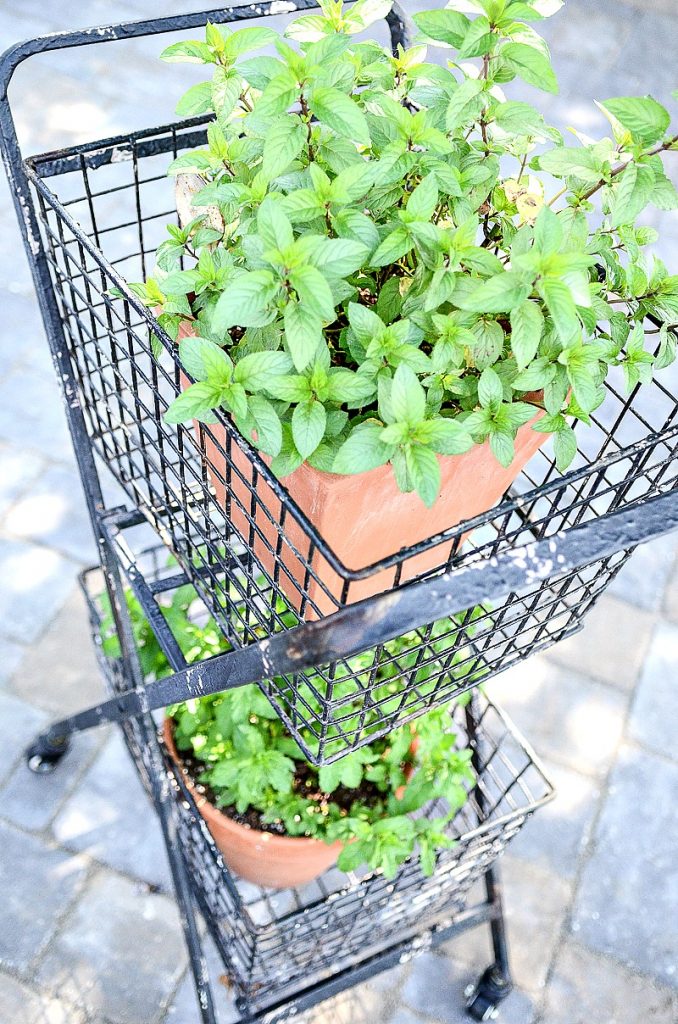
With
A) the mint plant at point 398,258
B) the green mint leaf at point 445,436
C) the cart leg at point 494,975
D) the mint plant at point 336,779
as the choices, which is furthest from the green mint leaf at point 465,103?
the cart leg at point 494,975

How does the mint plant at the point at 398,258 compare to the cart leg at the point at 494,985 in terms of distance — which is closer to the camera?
the mint plant at the point at 398,258

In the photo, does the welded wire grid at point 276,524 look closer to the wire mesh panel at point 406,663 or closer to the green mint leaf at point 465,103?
the wire mesh panel at point 406,663

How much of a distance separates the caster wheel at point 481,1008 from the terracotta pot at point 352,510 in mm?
1068

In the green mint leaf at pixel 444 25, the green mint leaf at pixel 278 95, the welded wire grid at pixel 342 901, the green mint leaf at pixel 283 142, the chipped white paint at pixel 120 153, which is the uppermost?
the chipped white paint at pixel 120 153

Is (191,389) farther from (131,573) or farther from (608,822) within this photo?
(608,822)

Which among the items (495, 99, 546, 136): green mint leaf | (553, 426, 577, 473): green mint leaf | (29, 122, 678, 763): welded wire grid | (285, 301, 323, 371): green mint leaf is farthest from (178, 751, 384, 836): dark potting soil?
(495, 99, 546, 136): green mint leaf

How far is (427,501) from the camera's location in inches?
27.3

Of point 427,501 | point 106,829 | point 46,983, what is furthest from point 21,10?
point 427,501

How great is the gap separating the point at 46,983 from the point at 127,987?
14 centimetres

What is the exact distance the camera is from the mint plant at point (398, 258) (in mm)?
668

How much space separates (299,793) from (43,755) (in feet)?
2.37

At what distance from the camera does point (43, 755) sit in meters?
1.81

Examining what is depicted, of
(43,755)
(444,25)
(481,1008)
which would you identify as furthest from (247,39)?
(481,1008)

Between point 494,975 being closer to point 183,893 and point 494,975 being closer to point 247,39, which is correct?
point 183,893
